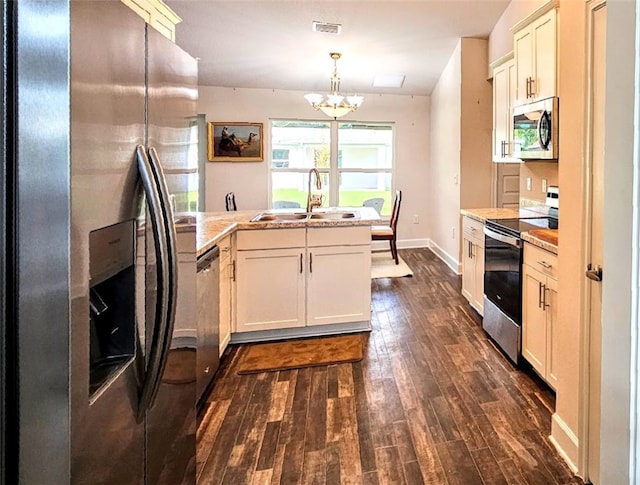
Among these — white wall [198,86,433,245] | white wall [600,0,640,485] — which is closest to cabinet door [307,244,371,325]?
white wall [600,0,640,485]

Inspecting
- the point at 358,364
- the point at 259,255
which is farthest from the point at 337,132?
the point at 358,364

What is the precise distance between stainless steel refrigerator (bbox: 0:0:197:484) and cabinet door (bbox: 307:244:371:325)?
2.01 m

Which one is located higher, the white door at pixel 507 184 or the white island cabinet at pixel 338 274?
the white door at pixel 507 184

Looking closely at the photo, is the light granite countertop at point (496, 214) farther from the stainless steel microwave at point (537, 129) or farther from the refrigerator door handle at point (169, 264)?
the refrigerator door handle at point (169, 264)

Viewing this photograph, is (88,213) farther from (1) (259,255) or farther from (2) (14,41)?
(1) (259,255)

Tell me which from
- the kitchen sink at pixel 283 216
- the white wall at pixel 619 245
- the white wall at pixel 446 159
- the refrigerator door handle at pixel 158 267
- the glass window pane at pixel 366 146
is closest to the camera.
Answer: the white wall at pixel 619 245

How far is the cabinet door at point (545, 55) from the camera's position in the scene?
320 cm

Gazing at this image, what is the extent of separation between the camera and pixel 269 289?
3.28m

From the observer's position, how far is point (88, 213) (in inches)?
32.0

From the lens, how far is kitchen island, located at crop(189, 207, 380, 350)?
3213 mm

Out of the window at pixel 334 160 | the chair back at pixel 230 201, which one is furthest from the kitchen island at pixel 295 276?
the window at pixel 334 160

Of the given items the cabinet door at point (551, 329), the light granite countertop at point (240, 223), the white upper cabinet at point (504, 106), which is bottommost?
the cabinet door at point (551, 329)

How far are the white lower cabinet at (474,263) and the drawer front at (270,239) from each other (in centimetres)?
153

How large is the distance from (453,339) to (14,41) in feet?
10.9
